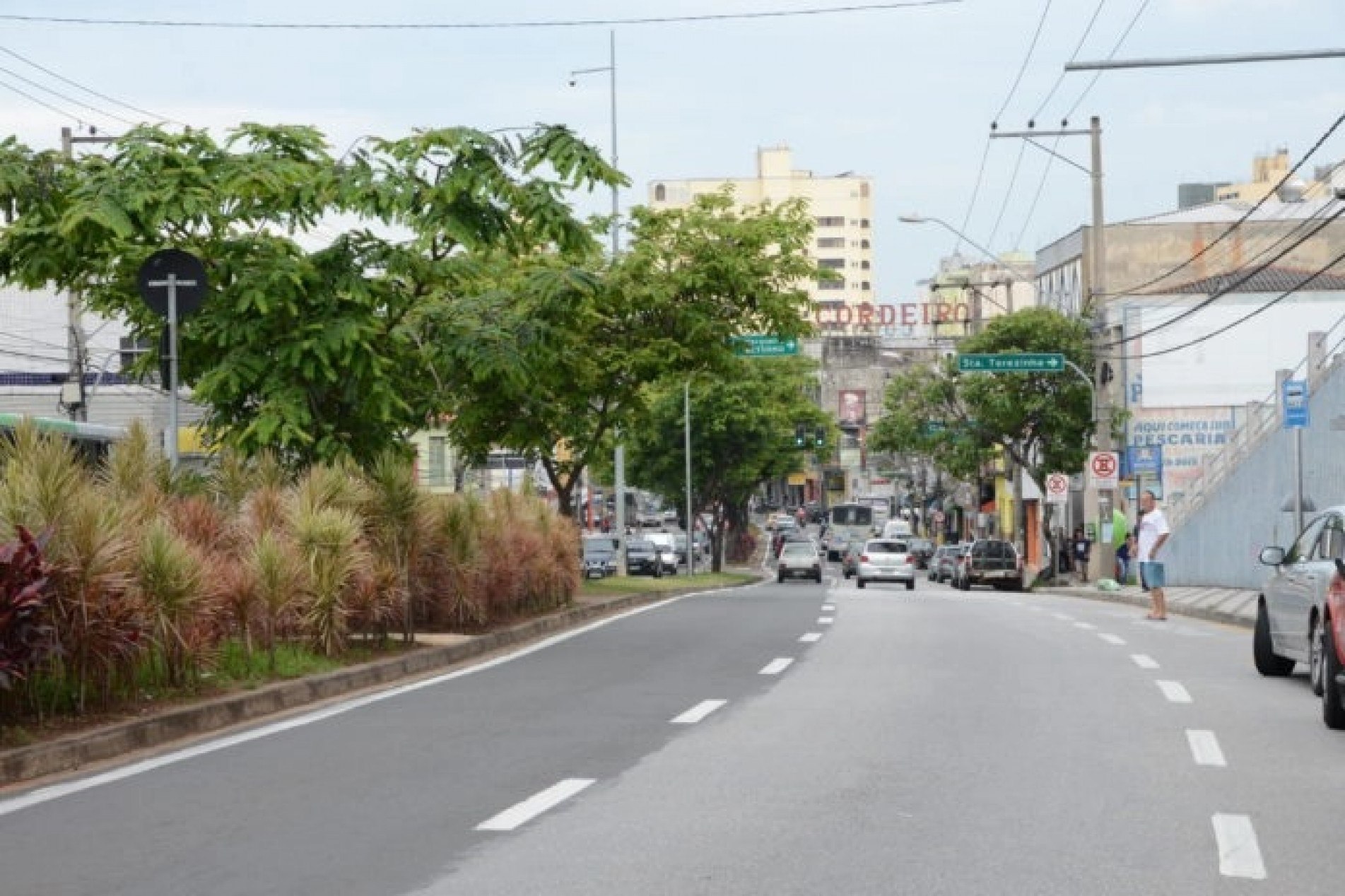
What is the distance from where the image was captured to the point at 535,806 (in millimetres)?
9438

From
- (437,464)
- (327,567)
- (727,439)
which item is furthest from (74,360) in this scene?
(437,464)

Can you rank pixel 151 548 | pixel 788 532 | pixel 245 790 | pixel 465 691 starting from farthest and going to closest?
pixel 788 532 < pixel 465 691 < pixel 151 548 < pixel 245 790

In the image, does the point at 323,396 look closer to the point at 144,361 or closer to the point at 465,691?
the point at 144,361

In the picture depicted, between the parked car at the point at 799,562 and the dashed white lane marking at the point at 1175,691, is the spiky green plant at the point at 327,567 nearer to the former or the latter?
the dashed white lane marking at the point at 1175,691

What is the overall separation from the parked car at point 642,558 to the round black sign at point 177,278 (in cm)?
5240

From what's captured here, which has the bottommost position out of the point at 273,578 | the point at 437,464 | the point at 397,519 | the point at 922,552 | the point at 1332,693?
the point at 922,552

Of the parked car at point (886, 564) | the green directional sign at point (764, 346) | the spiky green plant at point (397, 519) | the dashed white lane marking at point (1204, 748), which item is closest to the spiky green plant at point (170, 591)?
the spiky green plant at point (397, 519)

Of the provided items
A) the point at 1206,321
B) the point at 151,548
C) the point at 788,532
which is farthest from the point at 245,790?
the point at 788,532

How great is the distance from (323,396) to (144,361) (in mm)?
3170

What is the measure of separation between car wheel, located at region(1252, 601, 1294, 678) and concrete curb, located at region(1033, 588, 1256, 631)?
7980 mm

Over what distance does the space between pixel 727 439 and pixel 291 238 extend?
56.0m

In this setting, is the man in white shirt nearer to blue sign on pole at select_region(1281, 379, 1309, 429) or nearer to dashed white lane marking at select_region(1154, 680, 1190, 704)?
blue sign on pole at select_region(1281, 379, 1309, 429)

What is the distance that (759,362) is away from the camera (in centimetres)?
7781

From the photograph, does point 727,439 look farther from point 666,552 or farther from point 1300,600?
point 1300,600
